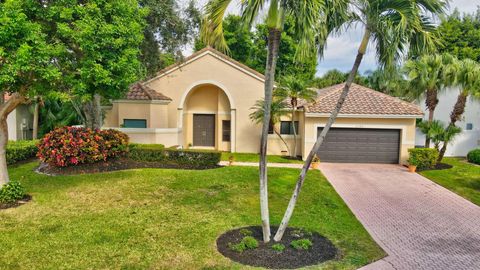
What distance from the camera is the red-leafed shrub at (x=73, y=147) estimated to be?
46.7 feet

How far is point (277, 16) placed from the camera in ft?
23.4

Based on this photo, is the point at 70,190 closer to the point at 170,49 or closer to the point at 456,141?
the point at 170,49

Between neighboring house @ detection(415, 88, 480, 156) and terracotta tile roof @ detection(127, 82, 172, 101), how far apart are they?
19341 millimetres

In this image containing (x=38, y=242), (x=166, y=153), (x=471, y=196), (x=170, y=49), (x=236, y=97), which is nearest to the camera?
(x=38, y=242)

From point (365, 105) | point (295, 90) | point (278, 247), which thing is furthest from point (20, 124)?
point (278, 247)

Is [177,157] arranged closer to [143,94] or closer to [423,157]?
[143,94]

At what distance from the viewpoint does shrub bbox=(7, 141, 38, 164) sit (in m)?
16.0

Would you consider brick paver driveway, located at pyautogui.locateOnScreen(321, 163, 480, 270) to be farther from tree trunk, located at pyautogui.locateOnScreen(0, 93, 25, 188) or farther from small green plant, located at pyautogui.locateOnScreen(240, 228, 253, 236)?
tree trunk, located at pyautogui.locateOnScreen(0, 93, 25, 188)

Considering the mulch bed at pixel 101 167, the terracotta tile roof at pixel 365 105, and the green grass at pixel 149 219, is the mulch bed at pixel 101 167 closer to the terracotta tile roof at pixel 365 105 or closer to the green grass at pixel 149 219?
the green grass at pixel 149 219

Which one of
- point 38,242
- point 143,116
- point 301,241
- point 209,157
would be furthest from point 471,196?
point 143,116

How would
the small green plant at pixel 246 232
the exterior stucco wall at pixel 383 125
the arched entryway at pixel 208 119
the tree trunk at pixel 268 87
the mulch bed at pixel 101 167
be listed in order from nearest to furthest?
the tree trunk at pixel 268 87 → the small green plant at pixel 246 232 → the mulch bed at pixel 101 167 → the exterior stucco wall at pixel 383 125 → the arched entryway at pixel 208 119

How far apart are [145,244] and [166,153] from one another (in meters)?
9.72

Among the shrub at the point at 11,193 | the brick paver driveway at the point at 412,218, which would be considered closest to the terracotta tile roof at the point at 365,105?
the brick paver driveway at the point at 412,218

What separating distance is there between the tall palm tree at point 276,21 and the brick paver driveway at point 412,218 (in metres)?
3.74
